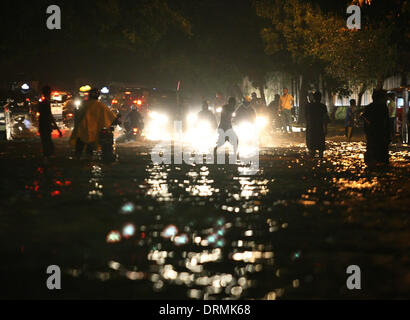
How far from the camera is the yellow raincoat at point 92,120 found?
2016cm

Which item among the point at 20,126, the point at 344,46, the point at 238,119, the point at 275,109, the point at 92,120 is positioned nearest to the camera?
the point at 92,120

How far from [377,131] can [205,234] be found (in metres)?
10.6

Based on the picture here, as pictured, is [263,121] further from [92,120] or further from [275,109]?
[92,120]

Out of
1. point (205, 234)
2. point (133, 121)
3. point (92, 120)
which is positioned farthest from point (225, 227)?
point (133, 121)

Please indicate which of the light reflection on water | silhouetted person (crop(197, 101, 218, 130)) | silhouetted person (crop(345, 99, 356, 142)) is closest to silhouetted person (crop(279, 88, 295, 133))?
silhouetted person (crop(345, 99, 356, 142))

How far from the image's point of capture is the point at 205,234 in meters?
9.07

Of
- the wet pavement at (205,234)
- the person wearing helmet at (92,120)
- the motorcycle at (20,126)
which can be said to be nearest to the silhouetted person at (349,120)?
the person wearing helmet at (92,120)

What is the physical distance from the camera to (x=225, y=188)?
46.2 feet

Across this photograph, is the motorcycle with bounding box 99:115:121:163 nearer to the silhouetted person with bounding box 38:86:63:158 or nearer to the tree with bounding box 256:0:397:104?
the silhouetted person with bounding box 38:86:63:158

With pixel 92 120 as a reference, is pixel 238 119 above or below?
above

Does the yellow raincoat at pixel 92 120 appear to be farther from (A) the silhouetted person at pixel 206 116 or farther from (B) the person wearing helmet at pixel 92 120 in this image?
(A) the silhouetted person at pixel 206 116

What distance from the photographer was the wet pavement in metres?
6.62

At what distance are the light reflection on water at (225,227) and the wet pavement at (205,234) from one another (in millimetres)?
15

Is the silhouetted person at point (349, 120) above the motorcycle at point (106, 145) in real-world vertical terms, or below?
A: above
